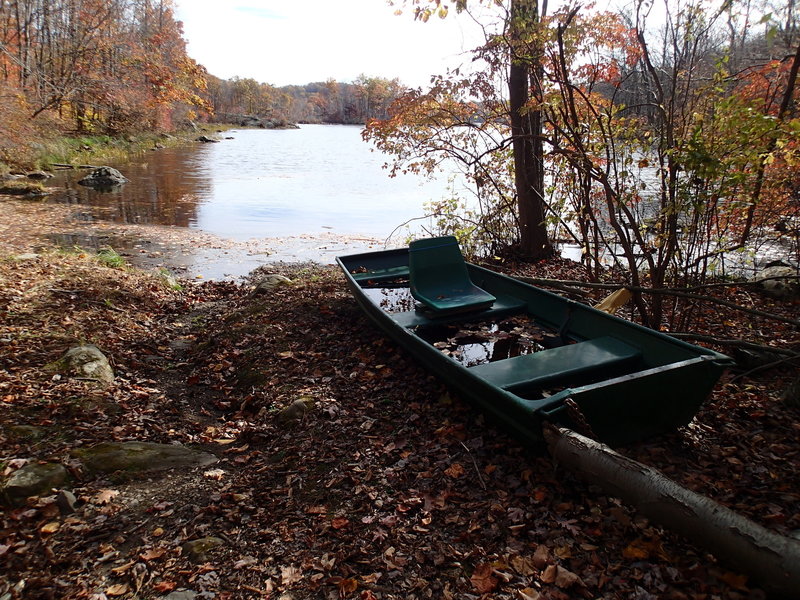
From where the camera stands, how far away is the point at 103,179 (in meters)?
19.9

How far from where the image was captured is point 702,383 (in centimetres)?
384

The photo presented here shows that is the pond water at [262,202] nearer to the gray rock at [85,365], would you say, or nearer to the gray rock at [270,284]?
the gray rock at [270,284]

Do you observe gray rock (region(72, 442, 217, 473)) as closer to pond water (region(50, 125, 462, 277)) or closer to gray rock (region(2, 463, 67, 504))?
gray rock (region(2, 463, 67, 504))

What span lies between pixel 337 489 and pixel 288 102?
102 m

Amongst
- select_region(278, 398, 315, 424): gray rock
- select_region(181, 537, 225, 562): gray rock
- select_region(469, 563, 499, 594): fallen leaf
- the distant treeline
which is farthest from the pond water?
the distant treeline

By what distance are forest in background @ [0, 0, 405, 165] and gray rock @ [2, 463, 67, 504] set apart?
915 cm

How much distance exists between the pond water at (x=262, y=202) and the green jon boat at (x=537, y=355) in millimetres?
5448

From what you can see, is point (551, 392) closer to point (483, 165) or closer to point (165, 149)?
point (483, 165)

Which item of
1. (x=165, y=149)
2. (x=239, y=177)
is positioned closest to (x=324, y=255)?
(x=239, y=177)

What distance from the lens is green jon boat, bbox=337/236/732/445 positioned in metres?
3.67

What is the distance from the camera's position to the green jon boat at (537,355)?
3.67m

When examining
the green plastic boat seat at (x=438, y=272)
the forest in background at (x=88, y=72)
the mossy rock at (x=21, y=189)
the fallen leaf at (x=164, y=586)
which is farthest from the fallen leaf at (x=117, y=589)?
the mossy rock at (x=21, y=189)

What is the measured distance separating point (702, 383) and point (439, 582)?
2369 millimetres

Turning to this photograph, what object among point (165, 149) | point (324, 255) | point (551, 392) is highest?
point (165, 149)
